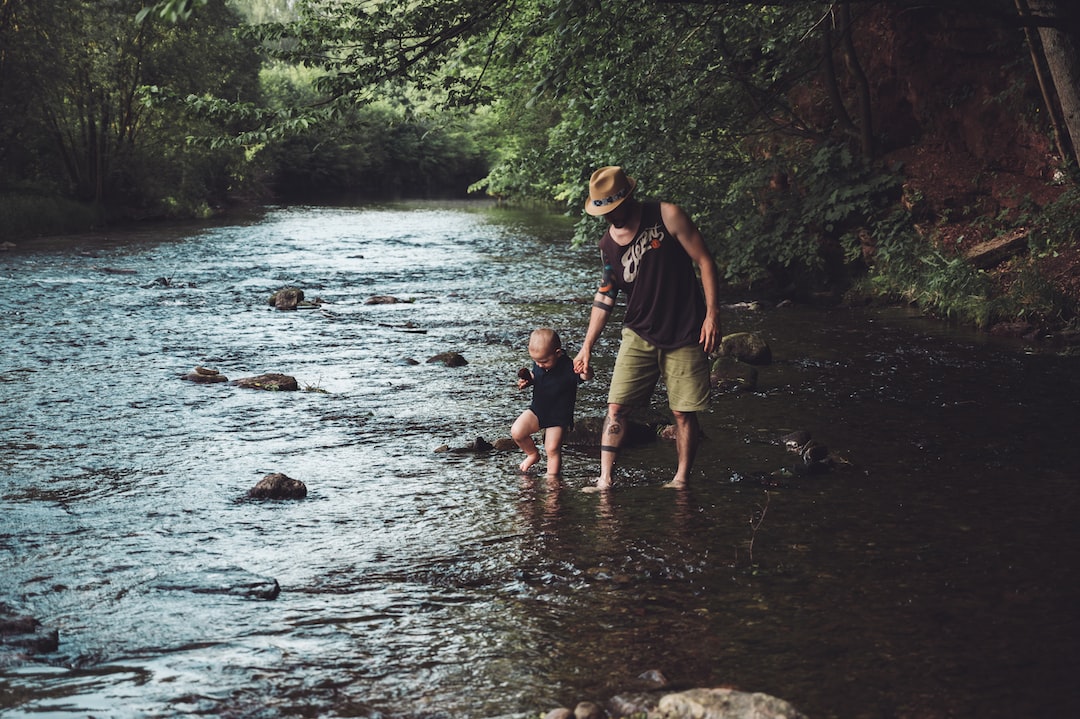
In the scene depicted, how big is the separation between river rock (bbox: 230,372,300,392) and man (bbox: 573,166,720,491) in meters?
4.70

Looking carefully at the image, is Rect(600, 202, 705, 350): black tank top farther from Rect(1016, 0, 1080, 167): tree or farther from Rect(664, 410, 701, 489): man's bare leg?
Rect(1016, 0, 1080, 167): tree

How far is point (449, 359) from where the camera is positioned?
12000mm

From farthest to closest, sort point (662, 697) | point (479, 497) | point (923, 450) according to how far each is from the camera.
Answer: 1. point (923, 450)
2. point (479, 497)
3. point (662, 697)

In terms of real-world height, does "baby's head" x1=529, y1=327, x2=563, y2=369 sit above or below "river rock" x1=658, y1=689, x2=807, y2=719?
above

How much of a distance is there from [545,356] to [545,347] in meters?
0.07

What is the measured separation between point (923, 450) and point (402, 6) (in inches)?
273

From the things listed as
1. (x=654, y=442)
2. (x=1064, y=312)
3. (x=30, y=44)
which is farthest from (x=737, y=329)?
(x=30, y=44)

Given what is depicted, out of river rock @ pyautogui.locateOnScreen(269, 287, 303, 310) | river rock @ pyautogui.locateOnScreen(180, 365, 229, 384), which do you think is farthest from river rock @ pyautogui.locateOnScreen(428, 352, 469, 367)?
river rock @ pyautogui.locateOnScreen(269, 287, 303, 310)

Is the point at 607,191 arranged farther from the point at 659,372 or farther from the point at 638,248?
the point at 659,372

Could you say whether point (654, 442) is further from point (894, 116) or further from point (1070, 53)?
point (894, 116)

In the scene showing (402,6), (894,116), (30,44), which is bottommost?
(894,116)

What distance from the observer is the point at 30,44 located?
29719 millimetres

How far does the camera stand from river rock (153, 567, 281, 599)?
500 cm

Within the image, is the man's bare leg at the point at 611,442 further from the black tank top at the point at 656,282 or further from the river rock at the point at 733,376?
the river rock at the point at 733,376
